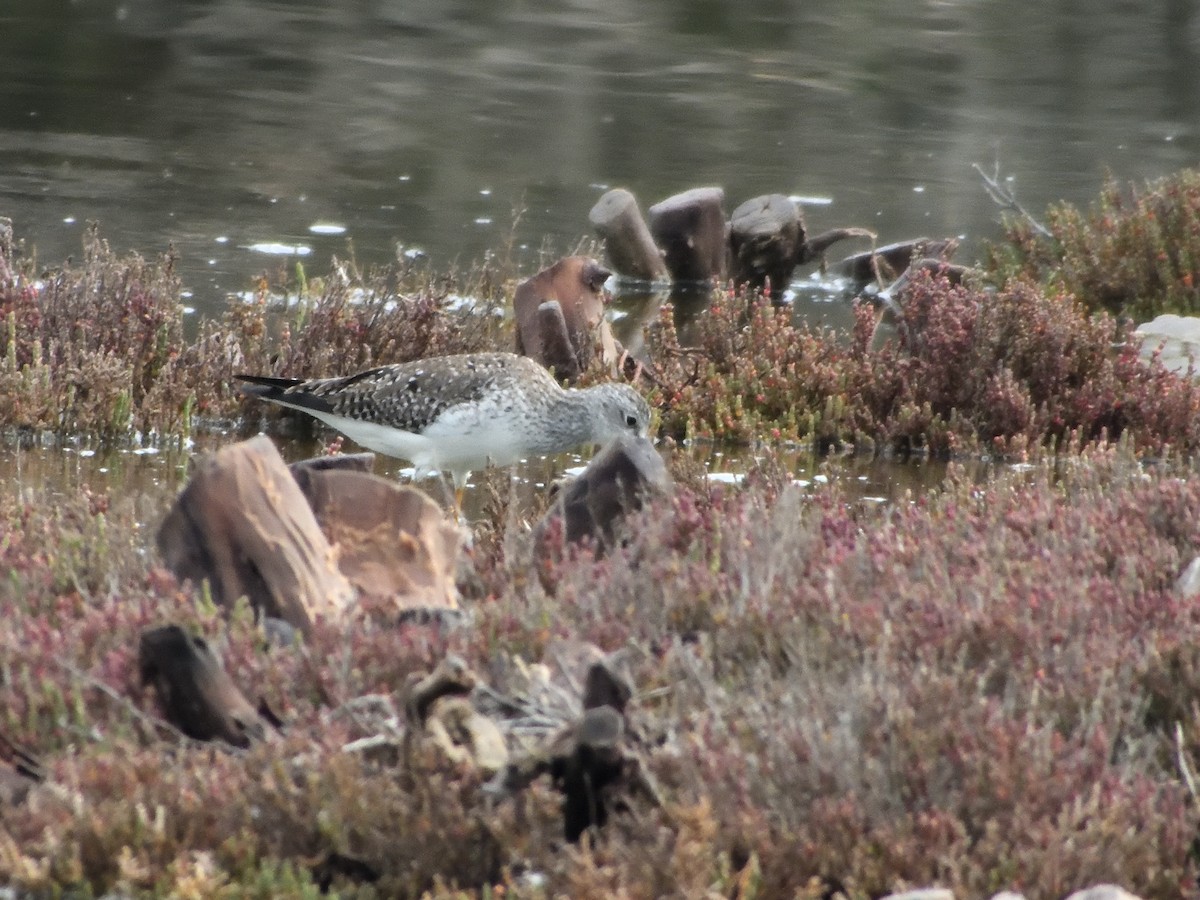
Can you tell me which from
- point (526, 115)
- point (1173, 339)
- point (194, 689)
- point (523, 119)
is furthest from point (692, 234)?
point (194, 689)

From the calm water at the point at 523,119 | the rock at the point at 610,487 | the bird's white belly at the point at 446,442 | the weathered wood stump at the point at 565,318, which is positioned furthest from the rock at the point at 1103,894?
the weathered wood stump at the point at 565,318

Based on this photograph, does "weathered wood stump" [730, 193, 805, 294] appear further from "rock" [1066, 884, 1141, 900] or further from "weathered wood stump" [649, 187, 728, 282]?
"rock" [1066, 884, 1141, 900]

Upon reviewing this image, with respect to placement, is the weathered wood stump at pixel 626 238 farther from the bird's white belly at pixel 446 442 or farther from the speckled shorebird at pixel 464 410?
the bird's white belly at pixel 446 442

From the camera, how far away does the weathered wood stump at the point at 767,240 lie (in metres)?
15.2

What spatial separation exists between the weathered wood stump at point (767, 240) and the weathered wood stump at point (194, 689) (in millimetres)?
10956

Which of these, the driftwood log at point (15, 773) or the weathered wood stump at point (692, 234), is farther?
the weathered wood stump at point (692, 234)

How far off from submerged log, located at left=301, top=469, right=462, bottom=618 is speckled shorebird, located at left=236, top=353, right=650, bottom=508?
8.97 ft

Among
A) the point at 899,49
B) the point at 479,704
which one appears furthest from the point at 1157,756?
the point at 899,49

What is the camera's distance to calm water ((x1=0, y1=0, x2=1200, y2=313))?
16.5 m

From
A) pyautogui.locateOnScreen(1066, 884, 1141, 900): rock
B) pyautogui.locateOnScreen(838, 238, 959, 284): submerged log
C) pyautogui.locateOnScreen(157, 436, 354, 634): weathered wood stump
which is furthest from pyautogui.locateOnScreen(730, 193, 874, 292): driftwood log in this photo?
pyautogui.locateOnScreen(1066, 884, 1141, 900): rock

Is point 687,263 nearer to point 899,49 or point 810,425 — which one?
point 810,425

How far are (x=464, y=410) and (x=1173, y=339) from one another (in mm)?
5358

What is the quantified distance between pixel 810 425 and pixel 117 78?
46.5 feet

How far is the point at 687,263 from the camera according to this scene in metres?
15.5
